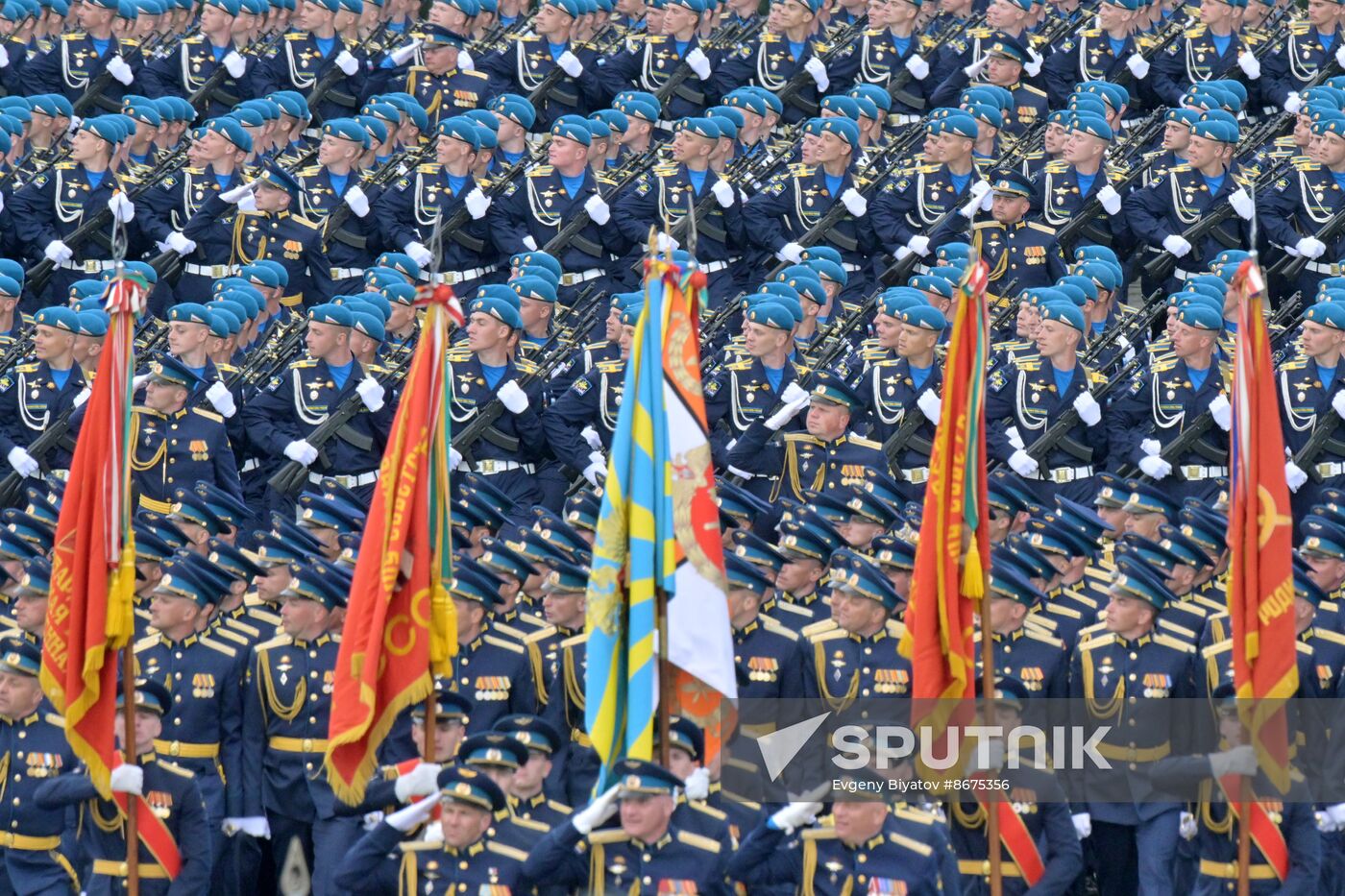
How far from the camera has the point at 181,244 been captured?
79.0 ft

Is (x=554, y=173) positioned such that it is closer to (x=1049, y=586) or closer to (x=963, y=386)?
(x=1049, y=586)

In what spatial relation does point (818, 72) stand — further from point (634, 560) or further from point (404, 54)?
point (634, 560)

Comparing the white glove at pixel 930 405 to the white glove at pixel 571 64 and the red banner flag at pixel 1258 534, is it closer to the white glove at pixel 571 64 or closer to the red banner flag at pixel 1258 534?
the red banner flag at pixel 1258 534

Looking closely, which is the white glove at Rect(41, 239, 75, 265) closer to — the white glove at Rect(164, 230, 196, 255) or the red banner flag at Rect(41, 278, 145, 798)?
the white glove at Rect(164, 230, 196, 255)

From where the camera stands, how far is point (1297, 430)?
20266mm

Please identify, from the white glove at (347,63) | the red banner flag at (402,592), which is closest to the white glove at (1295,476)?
the red banner flag at (402,592)

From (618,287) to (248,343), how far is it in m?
3.03

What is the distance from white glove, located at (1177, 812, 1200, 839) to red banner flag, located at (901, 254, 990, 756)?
1.46 metres

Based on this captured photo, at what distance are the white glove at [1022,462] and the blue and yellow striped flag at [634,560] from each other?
605 centimetres

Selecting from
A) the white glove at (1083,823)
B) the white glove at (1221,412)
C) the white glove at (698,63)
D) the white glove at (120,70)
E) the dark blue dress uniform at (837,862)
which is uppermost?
the white glove at (698,63)

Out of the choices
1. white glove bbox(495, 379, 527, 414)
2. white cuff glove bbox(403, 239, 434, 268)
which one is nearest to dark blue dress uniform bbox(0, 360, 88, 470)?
white glove bbox(495, 379, 527, 414)

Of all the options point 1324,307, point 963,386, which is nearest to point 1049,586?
point 963,386

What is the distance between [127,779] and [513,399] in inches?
248

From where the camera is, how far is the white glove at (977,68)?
26.4 m
